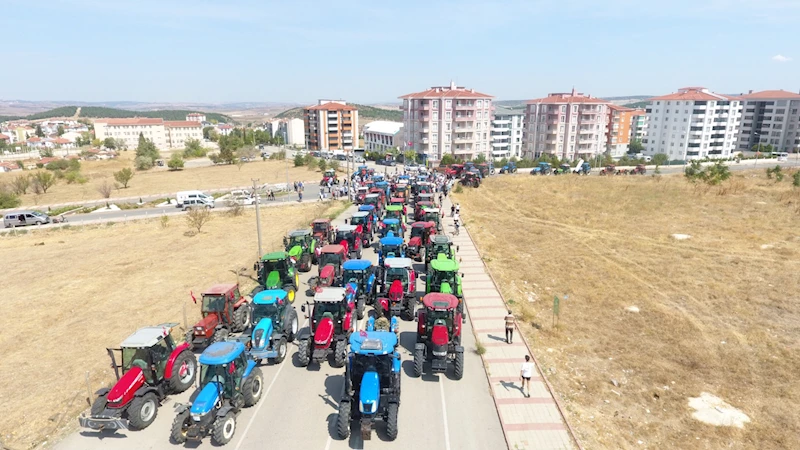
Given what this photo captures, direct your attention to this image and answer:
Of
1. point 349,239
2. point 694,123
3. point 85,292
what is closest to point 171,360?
point 349,239

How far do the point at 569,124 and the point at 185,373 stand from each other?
72.2 m

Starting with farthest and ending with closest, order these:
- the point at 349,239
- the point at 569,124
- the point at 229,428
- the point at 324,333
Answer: the point at 569,124 < the point at 349,239 < the point at 324,333 < the point at 229,428

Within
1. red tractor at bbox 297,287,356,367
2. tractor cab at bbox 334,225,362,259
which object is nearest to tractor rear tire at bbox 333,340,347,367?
red tractor at bbox 297,287,356,367

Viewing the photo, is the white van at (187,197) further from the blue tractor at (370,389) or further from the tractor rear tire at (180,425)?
the blue tractor at (370,389)

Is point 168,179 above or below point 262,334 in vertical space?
below

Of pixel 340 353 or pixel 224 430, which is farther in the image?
pixel 340 353

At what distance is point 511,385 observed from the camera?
11.8m

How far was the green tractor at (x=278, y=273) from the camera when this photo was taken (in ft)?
54.2

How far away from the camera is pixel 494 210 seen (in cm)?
3509

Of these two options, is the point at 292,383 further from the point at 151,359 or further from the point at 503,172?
the point at 503,172

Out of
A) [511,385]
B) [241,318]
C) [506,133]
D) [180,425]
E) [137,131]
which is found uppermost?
[506,133]

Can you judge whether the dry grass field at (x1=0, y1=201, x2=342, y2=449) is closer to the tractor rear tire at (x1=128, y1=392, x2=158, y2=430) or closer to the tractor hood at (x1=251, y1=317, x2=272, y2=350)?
the tractor rear tire at (x1=128, y1=392, x2=158, y2=430)

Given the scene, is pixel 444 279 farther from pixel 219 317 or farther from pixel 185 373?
pixel 185 373

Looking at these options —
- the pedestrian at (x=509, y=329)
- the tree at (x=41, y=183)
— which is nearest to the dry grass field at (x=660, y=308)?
the pedestrian at (x=509, y=329)
